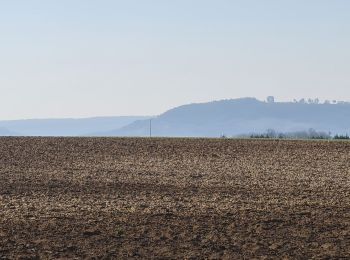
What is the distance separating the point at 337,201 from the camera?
28.6m

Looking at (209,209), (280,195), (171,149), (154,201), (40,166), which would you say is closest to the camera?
(209,209)

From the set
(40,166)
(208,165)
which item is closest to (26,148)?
(40,166)

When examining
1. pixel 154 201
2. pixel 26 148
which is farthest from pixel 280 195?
pixel 26 148

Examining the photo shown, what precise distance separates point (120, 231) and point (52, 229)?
5.32ft

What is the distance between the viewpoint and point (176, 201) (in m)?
28.5

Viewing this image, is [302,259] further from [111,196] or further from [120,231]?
[111,196]

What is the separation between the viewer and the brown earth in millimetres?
20688

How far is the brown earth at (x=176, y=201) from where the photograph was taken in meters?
20.7

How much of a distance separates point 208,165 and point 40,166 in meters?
7.24

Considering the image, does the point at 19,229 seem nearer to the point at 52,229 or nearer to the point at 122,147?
the point at 52,229

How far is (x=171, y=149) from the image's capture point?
49.4 meters

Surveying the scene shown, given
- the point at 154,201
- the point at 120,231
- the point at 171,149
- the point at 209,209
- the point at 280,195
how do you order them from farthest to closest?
1. the point at 171,149
2. the point at 280,195
3. the point at 154,201
4. the point at 209,209
5. the point at 120,231

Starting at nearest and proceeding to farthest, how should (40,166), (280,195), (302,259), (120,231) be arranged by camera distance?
(302,259) → (120,231) → (280,195) → (40,166)

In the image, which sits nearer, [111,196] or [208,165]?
[111,196]
